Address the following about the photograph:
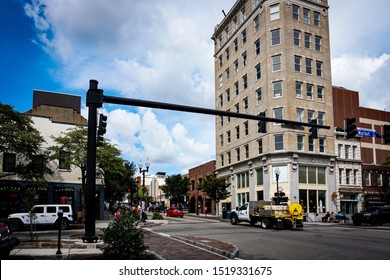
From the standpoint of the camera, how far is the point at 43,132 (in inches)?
1439

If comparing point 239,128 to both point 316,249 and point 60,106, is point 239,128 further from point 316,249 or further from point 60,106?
point 316,249

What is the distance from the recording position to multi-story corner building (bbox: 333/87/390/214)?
44.5 m

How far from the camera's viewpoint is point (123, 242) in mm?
10117

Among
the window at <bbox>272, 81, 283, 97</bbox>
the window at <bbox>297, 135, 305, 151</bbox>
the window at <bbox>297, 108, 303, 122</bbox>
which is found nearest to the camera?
the window at <bbox>297, 135, 305, 151</bbox>

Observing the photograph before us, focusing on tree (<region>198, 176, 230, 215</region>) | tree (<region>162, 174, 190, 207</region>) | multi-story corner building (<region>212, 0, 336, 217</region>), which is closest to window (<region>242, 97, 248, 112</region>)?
multi-story corner building (<region>212, 0, 336, 217</region>)

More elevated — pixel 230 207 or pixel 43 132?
pixel 43 132

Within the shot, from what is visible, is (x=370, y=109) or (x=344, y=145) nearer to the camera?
(x=344, y=145)

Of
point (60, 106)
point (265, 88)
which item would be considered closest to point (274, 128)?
point (265, 88)

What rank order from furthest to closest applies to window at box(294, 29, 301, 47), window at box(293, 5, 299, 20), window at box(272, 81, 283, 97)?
1. window at box(293, 5, 299, 20)
2. window at box(294, 29, 301, 47)
3. window at box(272, 81, 283, 97)

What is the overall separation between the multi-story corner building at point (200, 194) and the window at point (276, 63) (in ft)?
69.8

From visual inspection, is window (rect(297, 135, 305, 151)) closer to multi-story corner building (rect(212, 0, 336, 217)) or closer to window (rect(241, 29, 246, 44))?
multi-story corner building (rect(212, 0, 336, 217))

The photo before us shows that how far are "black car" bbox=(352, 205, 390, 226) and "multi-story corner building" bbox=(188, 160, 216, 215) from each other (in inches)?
1012

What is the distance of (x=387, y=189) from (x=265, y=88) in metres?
20.0

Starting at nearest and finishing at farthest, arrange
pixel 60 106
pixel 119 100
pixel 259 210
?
pixel 119 100 < pixel 259 210 < pixel 60 106
